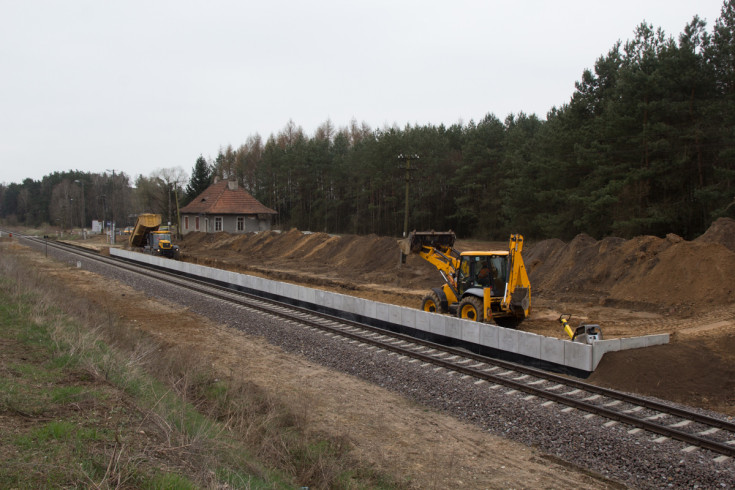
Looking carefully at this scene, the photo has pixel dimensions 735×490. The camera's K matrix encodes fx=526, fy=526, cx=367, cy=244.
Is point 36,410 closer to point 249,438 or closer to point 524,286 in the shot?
Result: point 249,438

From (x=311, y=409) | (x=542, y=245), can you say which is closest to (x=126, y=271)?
(x=542, y=245)

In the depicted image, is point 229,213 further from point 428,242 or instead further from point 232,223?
point 428,242

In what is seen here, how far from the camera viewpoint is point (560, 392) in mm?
9977

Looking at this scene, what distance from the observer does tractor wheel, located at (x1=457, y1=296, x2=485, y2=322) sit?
45.4 feet

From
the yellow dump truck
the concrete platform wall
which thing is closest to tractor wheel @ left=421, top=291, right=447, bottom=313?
the concrete platform wall

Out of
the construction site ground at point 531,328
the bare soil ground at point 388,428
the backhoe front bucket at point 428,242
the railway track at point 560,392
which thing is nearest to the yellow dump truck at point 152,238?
the construction site ground at point 531,328

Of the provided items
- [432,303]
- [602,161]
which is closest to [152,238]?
[432,303]

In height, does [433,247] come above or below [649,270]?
above

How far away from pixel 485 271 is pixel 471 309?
111 cm

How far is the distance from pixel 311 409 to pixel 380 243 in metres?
24.3

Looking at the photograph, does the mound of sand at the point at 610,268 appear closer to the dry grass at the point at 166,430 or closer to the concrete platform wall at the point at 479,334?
the concrete platform wall at the point at 479,334

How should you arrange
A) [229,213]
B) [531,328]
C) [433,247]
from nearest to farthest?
[531,328]
[433,247]
[229,213]

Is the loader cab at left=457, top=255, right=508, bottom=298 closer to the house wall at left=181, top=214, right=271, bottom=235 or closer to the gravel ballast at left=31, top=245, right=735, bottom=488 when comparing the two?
the gravel ballast at left=31, top=245, right=735, bottom=488

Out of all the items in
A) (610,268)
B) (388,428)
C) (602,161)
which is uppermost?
(602,161)
